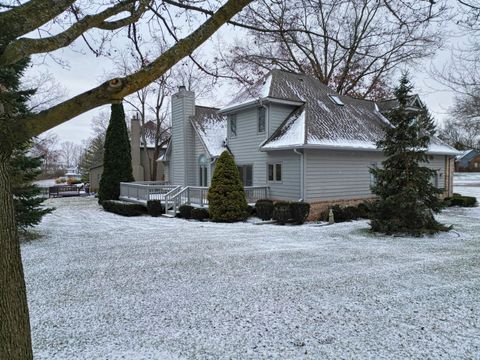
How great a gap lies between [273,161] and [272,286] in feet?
33.7

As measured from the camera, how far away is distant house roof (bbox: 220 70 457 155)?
571 inches

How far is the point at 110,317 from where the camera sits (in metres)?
4.55

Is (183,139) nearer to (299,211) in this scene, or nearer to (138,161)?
(299,211)

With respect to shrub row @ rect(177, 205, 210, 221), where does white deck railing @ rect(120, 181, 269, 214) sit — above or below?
above

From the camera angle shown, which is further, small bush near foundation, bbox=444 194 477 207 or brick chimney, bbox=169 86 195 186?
brick chimney, bbox=169 86 195 186

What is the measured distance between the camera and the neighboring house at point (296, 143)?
1438 centimetres

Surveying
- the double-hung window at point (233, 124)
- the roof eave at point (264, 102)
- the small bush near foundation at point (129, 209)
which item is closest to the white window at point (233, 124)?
the double-hung window at point (233, 124)

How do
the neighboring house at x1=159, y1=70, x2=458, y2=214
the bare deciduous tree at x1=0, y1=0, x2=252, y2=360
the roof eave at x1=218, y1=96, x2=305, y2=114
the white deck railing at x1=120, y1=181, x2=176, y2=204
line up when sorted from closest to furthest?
the bare deciduous tree at x1=0, y1=0, x2=252, y2=360
the neighboring house at x1=159, y1=70, x2=458, y2=214
the roof eave at x1=218, y1=96, x2=305, y2=114
the white deck railing at x1=120, y1=181, x2=176, y2=204

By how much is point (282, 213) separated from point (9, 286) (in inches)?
433

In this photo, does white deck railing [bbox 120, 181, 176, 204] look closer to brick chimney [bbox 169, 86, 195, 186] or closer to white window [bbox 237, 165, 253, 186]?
brick chimney [bbox 169, 86, 195, 186]

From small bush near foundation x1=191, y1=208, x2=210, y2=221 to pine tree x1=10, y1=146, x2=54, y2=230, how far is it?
5584 millimetres

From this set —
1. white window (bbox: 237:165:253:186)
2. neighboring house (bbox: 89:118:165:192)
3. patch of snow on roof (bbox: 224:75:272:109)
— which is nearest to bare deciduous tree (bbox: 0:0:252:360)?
patch of snow on roof (bbox: 224:75:272:109)

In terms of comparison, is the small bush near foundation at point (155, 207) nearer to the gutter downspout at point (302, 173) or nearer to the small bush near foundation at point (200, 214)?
the small bush near foundation at point (200, 214)

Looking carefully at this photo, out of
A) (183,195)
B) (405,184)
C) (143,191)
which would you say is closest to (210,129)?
(183,195)
